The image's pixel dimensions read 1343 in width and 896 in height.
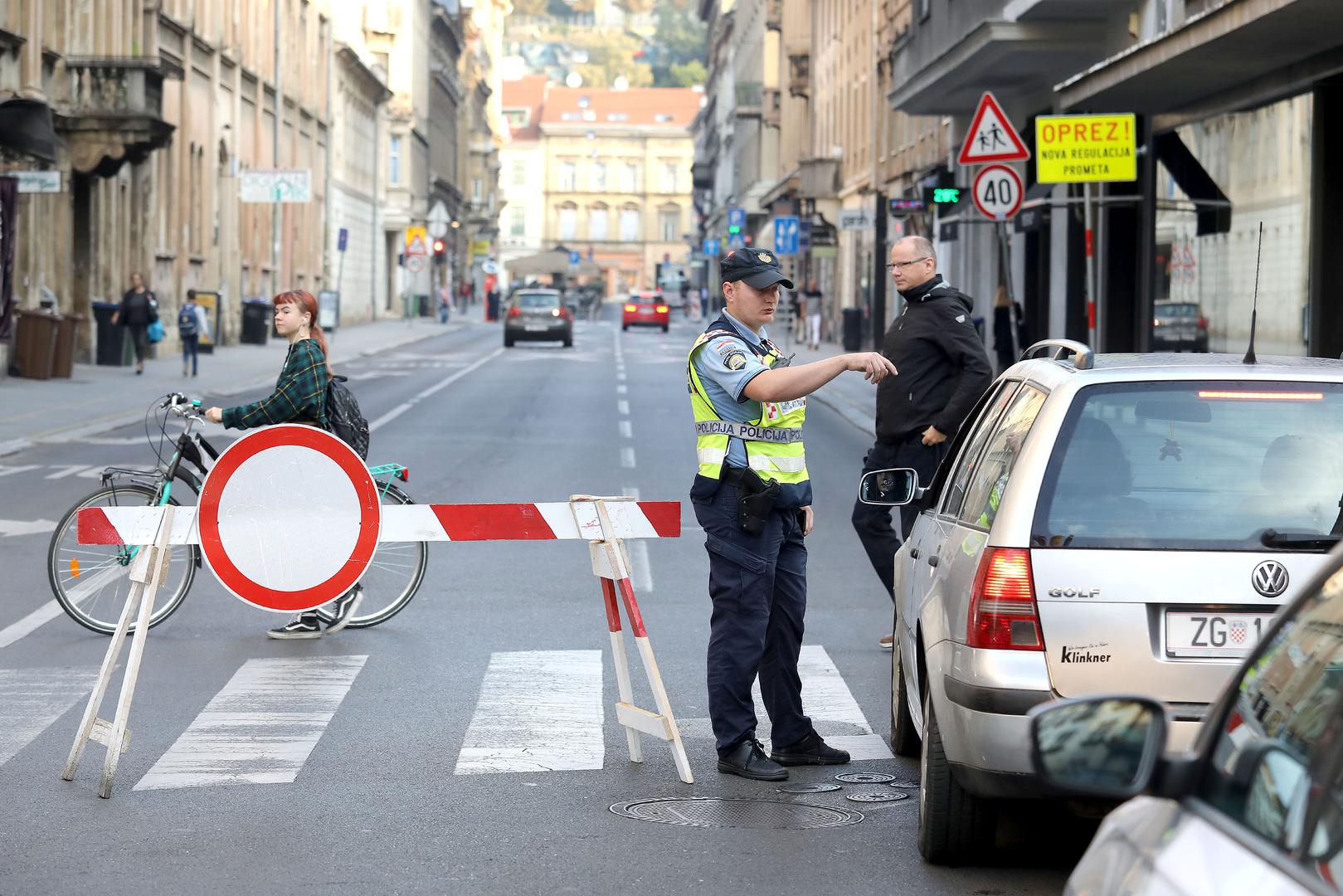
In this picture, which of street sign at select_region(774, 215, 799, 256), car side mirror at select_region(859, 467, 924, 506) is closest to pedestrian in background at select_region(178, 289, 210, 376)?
street sign at select_region(774, 215, 799, 256)

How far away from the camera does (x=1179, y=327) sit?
22281 mm

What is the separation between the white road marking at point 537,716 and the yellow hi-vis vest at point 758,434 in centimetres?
116

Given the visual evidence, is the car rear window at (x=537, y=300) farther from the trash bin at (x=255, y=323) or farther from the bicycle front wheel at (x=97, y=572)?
the bicycle front wheel at (x=97, y=572)

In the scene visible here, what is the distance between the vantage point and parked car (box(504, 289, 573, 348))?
180 feet

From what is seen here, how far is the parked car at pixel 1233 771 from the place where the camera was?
7.68 ft

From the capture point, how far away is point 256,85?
53.7 m

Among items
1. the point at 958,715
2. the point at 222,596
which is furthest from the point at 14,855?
the point at 222,596

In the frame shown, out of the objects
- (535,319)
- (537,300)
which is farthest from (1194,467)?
(537,300)

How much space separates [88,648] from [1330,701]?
305 inches

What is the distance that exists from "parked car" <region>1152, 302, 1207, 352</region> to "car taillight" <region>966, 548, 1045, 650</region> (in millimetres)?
16528

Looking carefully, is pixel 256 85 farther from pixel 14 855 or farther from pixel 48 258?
pixel 14 855

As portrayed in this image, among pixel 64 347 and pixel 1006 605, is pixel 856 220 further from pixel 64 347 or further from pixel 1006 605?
pixel 1006 605

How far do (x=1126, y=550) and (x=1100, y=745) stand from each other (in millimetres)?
2487

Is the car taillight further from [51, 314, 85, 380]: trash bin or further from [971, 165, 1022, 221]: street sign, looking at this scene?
[51, 314, 85, 380]: trash bin
